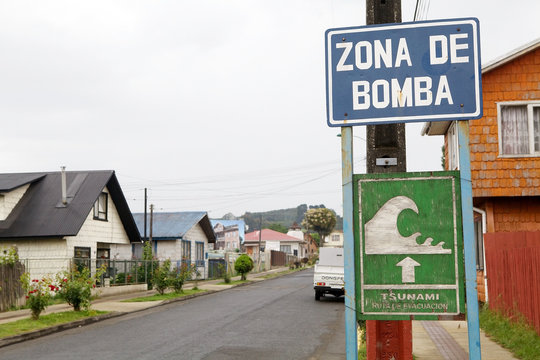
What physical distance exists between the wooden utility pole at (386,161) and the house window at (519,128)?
1369 centimetres

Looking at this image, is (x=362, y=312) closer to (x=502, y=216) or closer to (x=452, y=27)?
(x=452, y=27)

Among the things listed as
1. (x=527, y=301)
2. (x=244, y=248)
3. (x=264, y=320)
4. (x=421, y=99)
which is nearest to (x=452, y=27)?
(x=421, y=99)

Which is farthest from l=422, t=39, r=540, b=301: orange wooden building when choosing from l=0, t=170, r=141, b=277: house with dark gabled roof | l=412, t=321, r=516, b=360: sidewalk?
l=0, t=170, r=141, b=277: house with dark gabled roof

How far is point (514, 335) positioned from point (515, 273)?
1701 mm

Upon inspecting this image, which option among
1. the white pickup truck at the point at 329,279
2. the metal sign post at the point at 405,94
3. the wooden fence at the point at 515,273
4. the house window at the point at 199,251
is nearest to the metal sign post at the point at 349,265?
the metal sign post at the point at 405,94

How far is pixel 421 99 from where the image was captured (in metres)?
4.54

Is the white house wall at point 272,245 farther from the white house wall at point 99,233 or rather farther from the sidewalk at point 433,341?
the sidewalk at point 433,341

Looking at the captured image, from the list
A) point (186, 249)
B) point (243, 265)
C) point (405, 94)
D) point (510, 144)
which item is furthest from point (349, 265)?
point (186, 249)

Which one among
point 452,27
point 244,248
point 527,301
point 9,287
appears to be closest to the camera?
point 452,27

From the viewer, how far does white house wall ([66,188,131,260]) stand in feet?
93.4

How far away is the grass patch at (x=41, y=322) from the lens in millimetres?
14648

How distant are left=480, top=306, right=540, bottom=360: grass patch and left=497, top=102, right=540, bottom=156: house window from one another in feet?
19.1

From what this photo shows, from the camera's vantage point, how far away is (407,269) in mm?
4391

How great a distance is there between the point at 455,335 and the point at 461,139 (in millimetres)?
9914
